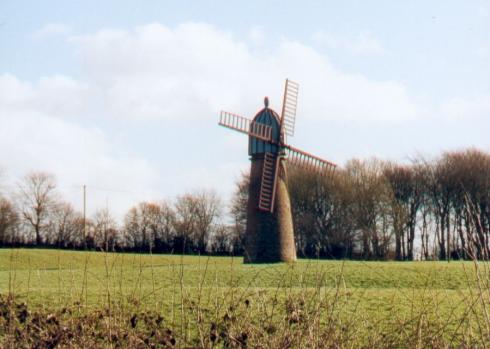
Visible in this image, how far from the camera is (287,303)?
741 cm

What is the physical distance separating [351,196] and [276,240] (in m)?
20.6

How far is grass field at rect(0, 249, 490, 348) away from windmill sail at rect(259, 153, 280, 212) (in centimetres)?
231

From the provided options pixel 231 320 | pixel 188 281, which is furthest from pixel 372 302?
pixel 188 281

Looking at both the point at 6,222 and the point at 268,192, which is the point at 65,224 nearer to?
the point at 6,222

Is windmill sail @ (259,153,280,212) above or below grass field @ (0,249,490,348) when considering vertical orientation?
above

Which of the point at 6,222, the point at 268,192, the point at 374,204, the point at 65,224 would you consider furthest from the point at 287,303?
the point at 65,224

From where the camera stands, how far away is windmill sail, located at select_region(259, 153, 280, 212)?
66.2 feet

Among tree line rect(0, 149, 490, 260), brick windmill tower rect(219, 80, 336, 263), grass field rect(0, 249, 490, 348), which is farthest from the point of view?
tree line rect(0, 149, 490, 260)

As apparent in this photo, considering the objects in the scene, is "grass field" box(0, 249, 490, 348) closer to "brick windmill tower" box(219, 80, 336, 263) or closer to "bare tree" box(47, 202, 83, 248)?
"brick windmill tower" box(219, 80, 336, 263)

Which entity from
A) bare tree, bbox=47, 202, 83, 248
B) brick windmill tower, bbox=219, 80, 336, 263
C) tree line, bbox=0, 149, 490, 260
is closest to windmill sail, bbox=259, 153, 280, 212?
brick windmill tower, bbox=219, 80, 336, 263

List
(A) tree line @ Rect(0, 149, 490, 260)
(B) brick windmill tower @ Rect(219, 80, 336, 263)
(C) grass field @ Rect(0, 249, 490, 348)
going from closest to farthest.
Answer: (C) grass field @ Rect(0, 249, 490, 348), (B) brick windmill tower @ Rect(219, 80, 336, 263), (A) tree line @ Rect(0, 149, 490, 260)

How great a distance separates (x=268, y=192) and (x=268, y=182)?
0.30 metres

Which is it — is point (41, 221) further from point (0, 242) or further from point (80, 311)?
point (80, 311)

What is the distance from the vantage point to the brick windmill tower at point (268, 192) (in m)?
20.1
